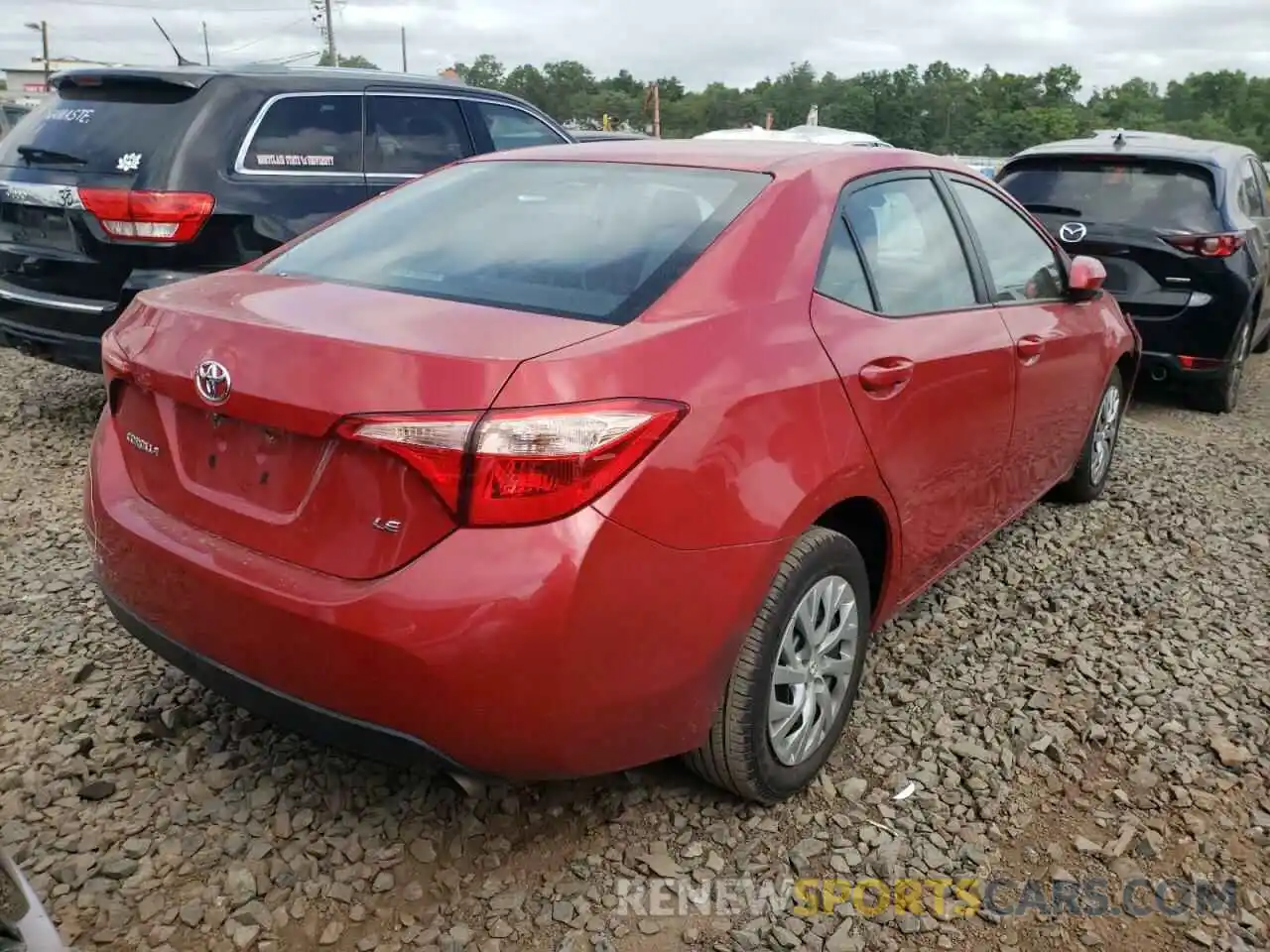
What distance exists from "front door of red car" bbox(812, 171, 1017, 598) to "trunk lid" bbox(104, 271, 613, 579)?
2.67ft

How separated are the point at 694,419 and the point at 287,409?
776 millimetres

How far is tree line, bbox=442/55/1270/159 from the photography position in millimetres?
65188

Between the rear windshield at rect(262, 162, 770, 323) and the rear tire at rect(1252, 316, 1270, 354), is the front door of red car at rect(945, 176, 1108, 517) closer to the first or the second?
the rear windshield at rect(262, 162, 770, 323)

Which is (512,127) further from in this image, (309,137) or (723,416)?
(723,416)

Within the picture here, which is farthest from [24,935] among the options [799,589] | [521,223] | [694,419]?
[521,223]

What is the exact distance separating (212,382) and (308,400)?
277 mm

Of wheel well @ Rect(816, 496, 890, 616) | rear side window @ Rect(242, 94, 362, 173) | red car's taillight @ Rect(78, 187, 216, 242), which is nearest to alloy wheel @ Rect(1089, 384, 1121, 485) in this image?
wheel well @ Rect(816, 496, 890, 616)

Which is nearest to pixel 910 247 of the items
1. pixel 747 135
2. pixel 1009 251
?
pixel 1009 251

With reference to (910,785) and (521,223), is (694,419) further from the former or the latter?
(910,785)

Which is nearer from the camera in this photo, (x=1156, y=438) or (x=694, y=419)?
(x=694, y=419)

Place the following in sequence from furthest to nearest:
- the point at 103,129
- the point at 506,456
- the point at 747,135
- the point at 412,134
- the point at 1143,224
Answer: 1. the point at 747,135
2. the point at 1143,224
3. the point at 412,134
4. the point at 103,129
5. the point at 506,456

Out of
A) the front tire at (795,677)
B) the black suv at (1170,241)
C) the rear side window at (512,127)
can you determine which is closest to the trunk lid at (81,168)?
the rear side window at (512,127)

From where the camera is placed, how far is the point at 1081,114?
264 feet

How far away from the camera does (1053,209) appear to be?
678 cm
